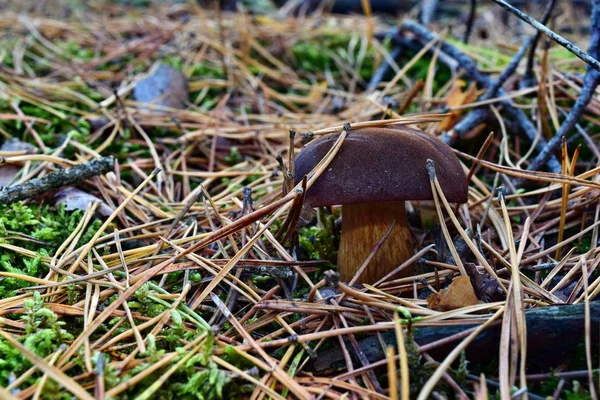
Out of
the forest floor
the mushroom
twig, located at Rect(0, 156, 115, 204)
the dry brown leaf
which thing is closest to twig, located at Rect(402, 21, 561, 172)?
the forest floor

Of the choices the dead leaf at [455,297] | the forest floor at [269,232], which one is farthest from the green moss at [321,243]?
the dead leaf at [455,297]

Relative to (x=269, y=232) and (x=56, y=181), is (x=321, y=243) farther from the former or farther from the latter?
(x=56, y=181)

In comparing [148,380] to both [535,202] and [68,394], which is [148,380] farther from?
[535,202]

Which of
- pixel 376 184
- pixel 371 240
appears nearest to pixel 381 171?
pixel 376 184

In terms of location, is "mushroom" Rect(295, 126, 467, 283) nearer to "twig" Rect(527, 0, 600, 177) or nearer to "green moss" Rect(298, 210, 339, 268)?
"green moss" Rect(298, 210, 339, 268)

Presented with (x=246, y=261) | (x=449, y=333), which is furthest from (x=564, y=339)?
(x=246, y=261)

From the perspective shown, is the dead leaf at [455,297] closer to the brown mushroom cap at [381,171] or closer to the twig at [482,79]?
the brown mushroom cap at [381,171]

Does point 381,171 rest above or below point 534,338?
above
